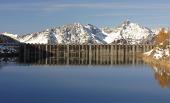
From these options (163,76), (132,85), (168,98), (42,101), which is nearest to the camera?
(42,101)

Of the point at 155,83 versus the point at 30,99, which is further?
the point at 155,83

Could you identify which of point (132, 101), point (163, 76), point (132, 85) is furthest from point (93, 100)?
point (163, 76)

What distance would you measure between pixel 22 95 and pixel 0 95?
8.46ft

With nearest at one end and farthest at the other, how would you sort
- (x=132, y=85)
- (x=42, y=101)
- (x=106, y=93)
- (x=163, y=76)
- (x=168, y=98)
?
(x=42, y=101)
(x=168, y=98)
(x=106, y=93)
(x=132, y=85)
(x=163, y=76)

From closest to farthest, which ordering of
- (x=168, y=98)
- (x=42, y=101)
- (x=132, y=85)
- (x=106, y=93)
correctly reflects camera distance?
(x=42, y=101), (x=168, y=98), (x=106, y=93), (x=132, y=85)

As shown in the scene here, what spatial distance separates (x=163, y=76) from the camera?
92750 millimetres

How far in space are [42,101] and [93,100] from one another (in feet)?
18.5

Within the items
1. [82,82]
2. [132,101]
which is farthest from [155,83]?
[132,101]

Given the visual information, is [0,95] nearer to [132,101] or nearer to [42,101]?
[42,101]

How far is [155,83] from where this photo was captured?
81.6 meters

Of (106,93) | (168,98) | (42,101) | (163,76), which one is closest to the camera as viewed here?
(42,101)

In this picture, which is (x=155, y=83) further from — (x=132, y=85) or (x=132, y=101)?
(x=132, y=101)

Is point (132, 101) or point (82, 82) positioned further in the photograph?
point (82, 82)

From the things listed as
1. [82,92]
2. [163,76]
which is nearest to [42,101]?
[82,92]
